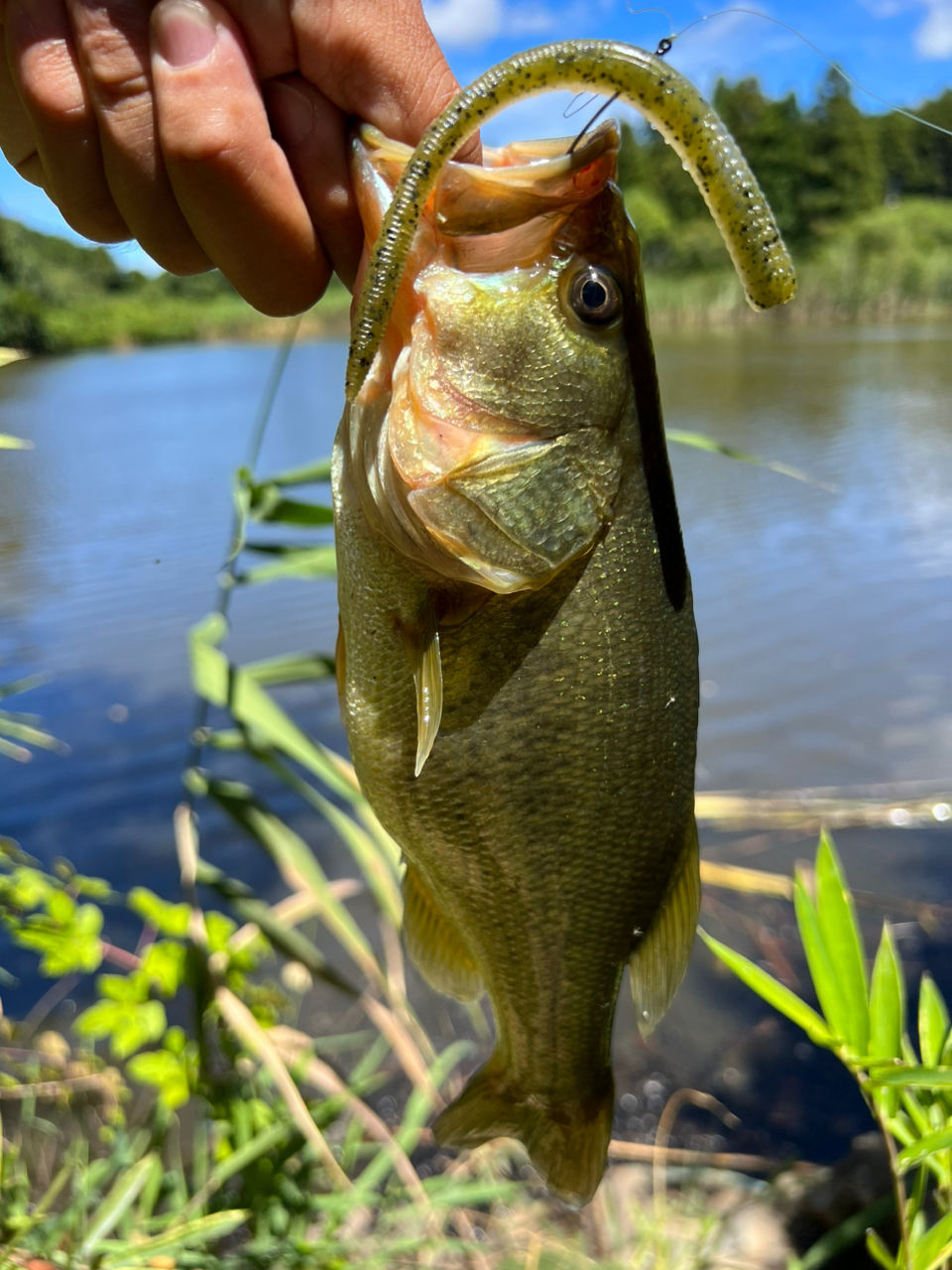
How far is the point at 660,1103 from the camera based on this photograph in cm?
363

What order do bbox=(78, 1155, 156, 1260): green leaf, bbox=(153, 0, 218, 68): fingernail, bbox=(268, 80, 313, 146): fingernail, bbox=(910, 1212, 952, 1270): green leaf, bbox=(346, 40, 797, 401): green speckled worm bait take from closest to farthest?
bbox=(346, 40, 797, 401): green speckled worm bait
bbox=(153, 0, 218, 68): fingernail
bbox=(268, 80, 313, 146): fingernail
bbox=(910, 1212, 952, 1270): green leaf
bbox=(78, 1155, 156, 1260): green leaf

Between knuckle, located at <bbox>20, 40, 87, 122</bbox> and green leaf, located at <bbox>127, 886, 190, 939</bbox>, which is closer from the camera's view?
knuckle, located at <bbox>20, 40, 87, 122</bbox>

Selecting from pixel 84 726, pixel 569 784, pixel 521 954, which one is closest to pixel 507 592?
pixel 569 784

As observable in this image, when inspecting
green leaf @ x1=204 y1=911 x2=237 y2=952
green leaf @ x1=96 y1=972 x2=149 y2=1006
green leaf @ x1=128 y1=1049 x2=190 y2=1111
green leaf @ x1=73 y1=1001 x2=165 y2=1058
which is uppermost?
green leaf @ x1=204 y1=911 x2=237 y2=952

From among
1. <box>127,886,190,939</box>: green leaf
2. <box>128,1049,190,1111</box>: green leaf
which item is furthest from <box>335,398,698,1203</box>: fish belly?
<box>128,1049,190,1111</box>: green leaf

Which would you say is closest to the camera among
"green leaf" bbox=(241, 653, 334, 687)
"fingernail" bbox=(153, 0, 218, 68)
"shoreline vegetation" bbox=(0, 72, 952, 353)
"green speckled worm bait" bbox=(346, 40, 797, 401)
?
"green speckled worm bait" bbox=(346, 40, 797, 401)

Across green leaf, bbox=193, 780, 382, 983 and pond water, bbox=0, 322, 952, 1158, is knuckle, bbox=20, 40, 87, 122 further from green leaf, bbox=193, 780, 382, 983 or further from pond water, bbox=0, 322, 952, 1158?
pond water, bbox=0, 322, 952, 1158

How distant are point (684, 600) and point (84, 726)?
597 cm

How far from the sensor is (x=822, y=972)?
172 cm

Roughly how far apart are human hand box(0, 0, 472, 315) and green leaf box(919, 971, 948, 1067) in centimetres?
179

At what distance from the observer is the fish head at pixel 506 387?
136 centimetres

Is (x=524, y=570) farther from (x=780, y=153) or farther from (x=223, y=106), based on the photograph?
(x=780, y=153)

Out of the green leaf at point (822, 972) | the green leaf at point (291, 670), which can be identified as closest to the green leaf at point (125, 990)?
the green leaf at point (291, 670)

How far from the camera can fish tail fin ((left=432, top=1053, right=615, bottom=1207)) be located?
1643 millimetres
